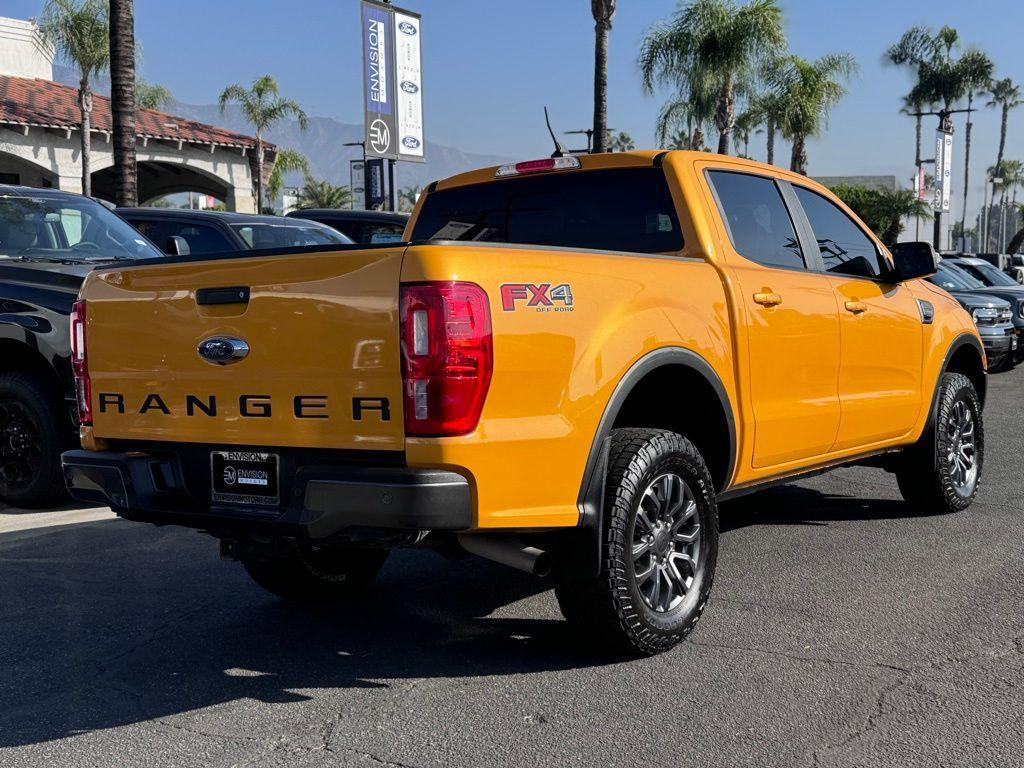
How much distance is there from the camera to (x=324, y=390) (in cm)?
351

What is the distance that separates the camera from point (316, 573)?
4.89 m

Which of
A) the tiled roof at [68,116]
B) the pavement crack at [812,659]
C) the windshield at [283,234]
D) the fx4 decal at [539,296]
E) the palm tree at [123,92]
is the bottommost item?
the pavement crack at [812,659]

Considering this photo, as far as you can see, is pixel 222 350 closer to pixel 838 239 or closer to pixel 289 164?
pixel 838 239

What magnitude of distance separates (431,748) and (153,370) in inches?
65.3

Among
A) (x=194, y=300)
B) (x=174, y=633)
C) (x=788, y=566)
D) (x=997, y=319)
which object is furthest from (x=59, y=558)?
(x=997, y=319)

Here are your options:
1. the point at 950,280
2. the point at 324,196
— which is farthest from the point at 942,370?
the point at 324,196

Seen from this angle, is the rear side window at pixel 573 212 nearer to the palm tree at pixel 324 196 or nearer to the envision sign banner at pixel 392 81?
the envision sign banner at pixel 392 81

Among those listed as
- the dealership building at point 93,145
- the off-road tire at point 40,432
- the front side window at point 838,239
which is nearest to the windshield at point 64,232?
the off-road tire at point 40,432

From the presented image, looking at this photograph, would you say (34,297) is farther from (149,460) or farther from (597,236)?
(597,236)

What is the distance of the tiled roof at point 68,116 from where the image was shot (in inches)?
1141

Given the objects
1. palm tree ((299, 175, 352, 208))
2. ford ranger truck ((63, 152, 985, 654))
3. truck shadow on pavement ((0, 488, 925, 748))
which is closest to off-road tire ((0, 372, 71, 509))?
truck shadow on pavement ((0, 488, 925, 748))

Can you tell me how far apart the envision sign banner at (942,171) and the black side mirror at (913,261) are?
3965cm

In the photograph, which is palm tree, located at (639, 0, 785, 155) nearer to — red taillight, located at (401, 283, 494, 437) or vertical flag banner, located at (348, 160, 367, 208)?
red taillight, located at (401, 283, 494, 437)

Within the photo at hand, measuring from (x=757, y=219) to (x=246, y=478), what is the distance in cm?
269
